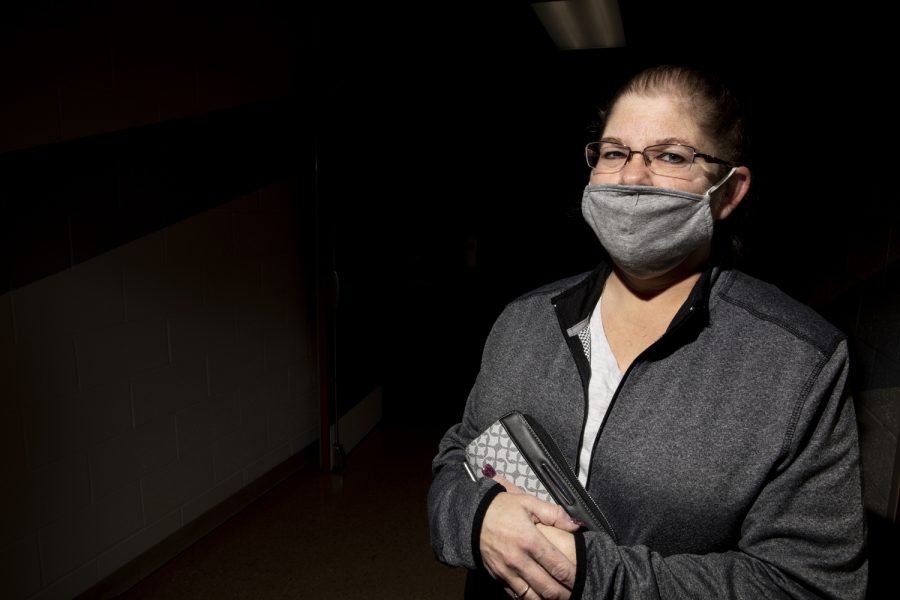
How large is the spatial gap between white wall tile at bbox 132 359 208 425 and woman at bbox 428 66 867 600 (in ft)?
5.16

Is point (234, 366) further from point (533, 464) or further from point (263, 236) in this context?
point (533, 464)

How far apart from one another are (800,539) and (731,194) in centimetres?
54

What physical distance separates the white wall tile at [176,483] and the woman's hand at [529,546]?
6.03 ft

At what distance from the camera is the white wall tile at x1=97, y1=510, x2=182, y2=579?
2068 millimetres

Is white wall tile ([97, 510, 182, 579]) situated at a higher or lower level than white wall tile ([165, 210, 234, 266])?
lower

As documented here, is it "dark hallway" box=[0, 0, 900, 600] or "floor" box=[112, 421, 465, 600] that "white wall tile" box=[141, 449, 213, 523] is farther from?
"floor" box=[112, 421, 465, 600]

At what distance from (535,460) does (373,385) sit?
2902mm

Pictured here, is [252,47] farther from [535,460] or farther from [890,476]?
[890,476]

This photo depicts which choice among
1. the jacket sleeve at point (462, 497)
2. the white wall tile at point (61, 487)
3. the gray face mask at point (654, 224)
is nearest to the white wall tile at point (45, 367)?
the white wall tile at point (61, 487)

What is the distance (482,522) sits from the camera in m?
0.90

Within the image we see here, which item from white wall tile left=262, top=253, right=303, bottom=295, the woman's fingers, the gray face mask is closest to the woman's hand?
the woman's fingers

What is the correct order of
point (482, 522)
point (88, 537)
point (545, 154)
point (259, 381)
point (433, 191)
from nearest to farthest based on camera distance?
1. point (482, 522)
2. point (88, 537)
3. point (259, 381)
4. point (433, 191)
5. point (545, 154)

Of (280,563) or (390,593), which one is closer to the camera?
(390,593)

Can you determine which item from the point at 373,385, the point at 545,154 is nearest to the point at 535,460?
the point at 373,385
